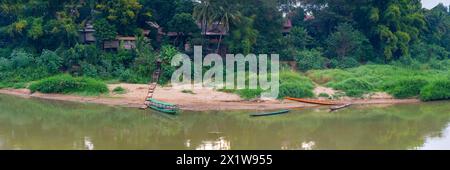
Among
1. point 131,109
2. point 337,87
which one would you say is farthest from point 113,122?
point 337,87

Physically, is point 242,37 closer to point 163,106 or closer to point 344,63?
point 344,63

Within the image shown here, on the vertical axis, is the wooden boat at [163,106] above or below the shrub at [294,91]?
below

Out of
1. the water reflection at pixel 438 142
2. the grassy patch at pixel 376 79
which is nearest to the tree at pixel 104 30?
the grassy patch at pixel 376 79

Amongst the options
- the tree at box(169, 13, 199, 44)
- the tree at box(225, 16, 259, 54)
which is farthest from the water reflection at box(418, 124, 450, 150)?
the tree at box(169, 13, 199, 44)

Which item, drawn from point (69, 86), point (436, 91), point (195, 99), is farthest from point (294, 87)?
point (69, 86)

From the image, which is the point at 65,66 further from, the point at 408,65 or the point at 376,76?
the point at 408,65

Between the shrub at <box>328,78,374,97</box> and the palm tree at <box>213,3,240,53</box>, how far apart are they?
7069mm

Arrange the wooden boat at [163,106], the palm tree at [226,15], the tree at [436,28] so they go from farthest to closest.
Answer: the tree at [436,28] < the palm tree at [226,15] < the wooden boat at [163,106]

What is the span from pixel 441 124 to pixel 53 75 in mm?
20868

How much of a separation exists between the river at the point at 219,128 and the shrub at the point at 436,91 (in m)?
0.61

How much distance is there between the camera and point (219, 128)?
863 inches

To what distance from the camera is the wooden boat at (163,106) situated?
24109 mm

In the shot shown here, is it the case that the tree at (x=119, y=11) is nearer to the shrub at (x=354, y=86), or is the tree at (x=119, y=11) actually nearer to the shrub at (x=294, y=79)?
the shrub at (x=294, y=79)

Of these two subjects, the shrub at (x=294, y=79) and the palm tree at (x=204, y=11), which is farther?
the palm tree at (x=204, y=11)
